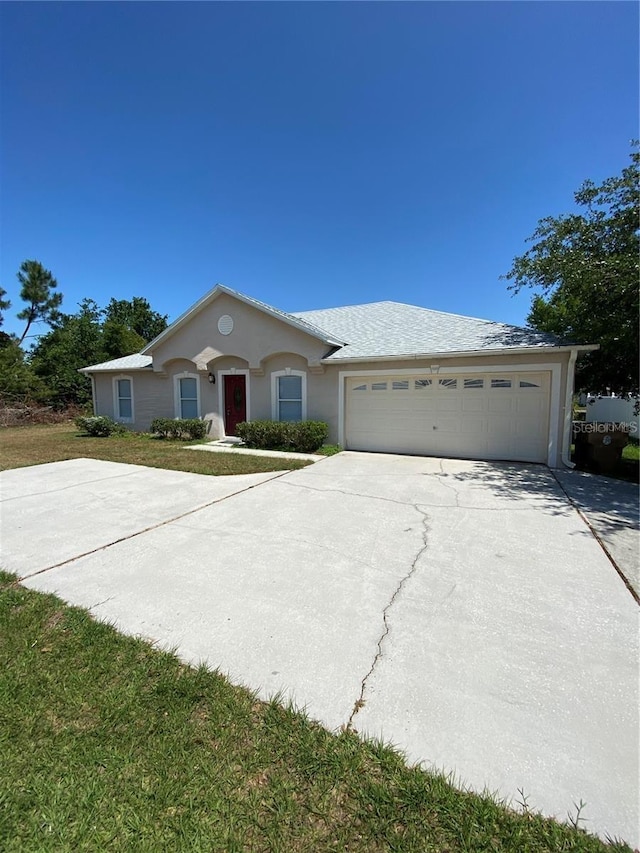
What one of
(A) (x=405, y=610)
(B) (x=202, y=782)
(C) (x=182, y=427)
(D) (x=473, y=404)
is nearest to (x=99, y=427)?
(C) (x=182, y=427)

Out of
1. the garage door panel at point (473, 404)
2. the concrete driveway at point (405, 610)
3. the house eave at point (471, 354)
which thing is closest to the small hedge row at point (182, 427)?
the house eave at point (471, 354)

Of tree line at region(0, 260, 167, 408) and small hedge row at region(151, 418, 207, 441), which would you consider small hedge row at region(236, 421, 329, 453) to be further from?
tree line at region(0, 260, 167, 408)

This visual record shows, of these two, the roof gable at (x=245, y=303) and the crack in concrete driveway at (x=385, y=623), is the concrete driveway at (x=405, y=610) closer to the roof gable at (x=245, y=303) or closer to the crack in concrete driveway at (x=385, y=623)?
the crack in concrete driveway at (x=385, y=623)

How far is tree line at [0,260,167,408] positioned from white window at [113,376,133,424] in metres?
7.95

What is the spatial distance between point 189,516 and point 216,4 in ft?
33.1

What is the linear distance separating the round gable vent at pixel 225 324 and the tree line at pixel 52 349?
14661 millimetres

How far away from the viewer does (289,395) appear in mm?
12133

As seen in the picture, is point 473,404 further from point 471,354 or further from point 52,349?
point 52,349

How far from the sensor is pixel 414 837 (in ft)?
5.00

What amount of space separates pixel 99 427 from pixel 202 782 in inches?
601

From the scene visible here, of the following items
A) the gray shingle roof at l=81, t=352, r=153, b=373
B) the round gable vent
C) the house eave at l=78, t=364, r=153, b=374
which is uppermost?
the round gable vent

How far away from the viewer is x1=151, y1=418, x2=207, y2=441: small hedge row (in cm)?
1314

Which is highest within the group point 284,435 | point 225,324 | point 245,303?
point 245,303

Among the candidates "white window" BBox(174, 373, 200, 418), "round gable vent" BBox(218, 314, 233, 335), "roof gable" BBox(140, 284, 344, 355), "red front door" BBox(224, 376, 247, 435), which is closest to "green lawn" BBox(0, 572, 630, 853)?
"roof gable" BBox(140, 284, 344, 355)
